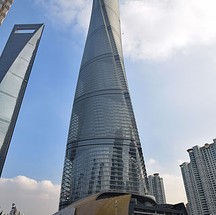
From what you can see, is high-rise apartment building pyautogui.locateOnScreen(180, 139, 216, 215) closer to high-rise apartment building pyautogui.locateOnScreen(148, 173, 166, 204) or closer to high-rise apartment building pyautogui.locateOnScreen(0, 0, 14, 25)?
high-rise apartment building pyautogui.locateOnScreen(148, 173, 166, 204)

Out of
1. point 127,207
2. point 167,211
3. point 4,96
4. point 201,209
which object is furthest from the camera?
point 201,209

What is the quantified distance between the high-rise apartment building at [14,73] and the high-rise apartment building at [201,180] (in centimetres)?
8209

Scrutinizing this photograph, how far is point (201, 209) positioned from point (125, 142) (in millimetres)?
43191

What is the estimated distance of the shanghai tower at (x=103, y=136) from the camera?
104 meters

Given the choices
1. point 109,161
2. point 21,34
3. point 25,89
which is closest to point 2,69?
point 25,89

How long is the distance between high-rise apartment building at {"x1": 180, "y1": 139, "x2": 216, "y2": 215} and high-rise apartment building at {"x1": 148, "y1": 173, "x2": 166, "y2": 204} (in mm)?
24017

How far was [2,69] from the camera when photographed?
10031 cm

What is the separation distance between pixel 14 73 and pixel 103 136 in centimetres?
4821

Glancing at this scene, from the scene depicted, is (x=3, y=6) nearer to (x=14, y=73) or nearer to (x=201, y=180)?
(x=14, y=73)

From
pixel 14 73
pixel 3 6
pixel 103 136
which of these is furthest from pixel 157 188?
pixel 3 6

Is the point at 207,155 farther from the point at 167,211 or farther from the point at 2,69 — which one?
the point at 2,69

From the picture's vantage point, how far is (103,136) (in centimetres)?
10662

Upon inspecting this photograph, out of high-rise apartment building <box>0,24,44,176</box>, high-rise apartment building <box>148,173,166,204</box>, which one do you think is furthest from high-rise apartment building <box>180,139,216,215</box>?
high-rise apartment building <box>0,24,44,176</box>

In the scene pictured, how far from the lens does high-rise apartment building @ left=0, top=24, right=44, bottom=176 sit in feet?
297
